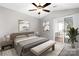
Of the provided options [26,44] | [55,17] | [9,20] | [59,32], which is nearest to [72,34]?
[59,32]

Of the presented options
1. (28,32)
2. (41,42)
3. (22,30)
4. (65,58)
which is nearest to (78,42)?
(65,58)

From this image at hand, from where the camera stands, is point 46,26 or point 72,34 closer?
point 72,34

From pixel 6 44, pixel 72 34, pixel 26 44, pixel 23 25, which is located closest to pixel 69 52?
pixel 72 34

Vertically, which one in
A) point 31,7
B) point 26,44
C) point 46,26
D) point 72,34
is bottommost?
point 26,44

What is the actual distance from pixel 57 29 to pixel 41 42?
1.22ft

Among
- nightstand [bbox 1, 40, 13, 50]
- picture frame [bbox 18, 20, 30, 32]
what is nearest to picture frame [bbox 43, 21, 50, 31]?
picture frame [bbox 18, 20, 30, 32]

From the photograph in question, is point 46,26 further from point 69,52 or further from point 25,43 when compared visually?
point 69,52

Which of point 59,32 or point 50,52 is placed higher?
point 59,32

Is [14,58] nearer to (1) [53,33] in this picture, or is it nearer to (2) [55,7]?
(1) [53,33]

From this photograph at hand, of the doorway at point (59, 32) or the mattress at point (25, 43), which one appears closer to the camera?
the mattress at point (25, 43)

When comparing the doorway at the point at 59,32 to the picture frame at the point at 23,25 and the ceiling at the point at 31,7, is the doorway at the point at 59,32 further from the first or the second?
the picture frame at the point at 23,25

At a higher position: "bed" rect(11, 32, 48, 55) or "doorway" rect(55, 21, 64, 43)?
"doorway" rect(55, 21, 64, 43)

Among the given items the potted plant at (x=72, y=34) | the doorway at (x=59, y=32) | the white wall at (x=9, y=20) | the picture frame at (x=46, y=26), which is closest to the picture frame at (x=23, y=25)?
the white wall at (x=9, y=20)

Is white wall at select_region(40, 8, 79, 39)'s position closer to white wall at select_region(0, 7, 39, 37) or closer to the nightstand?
white wall at select_region(0, 7, 39, 37)
